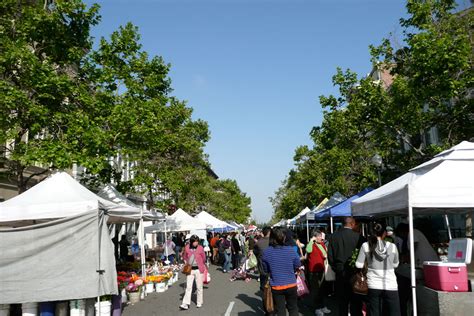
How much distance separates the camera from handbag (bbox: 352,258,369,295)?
6.18 meters

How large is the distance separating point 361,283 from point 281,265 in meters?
1.17

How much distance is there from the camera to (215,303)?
1145 centimetres

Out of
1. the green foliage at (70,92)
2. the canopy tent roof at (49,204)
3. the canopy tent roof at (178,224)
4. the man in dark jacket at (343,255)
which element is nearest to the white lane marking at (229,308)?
the man in dark jacket at (343,255)

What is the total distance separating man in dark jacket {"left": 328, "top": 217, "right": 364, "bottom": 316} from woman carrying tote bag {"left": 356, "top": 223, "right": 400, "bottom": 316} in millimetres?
850

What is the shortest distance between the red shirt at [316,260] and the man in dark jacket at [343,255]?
2.09 meters

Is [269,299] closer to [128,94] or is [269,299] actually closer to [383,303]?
[383,303]

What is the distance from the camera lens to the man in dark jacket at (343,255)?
7.14 meters

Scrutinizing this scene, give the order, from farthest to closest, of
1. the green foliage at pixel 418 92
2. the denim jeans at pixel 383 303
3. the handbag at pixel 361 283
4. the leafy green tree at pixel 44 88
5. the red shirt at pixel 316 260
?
1. the green foliage at pixel 418 92
2. the leafy green tree at pixel 44 88
3. the red shirt at pixel 316 260
4. the handbag at pixel 361 283
5. the denim jeans at pixel 383 303

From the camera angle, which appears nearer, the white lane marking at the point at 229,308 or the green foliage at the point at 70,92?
the white lane marking at the point at 229,308

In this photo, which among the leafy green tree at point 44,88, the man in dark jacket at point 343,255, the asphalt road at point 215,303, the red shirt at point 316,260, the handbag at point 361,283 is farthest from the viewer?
Answer: the leafy green tree at point 44,88

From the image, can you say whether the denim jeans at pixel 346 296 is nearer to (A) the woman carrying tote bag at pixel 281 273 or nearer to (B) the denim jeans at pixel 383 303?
(B) the denim jeans at pixel 383 303

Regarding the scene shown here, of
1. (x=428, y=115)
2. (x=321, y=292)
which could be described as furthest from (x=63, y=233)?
(x=428, y=115)

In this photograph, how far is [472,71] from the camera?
15.7 metres

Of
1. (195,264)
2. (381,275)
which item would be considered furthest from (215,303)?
(381,275)
